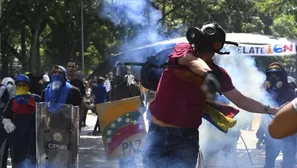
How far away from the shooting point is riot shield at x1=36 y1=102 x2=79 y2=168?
6.51 meters

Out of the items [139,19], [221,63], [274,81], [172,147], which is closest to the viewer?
[172,147]

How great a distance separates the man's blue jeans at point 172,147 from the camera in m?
3.90

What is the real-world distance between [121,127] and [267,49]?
6643 mm

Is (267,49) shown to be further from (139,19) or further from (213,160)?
(139,19)

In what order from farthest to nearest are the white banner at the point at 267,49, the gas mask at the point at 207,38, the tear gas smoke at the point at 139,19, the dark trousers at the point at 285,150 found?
the white banner at the point at 267,49 → the tear gas smoke at the point at 139,19 → the dark trousers at the point at 285,150 → the gas mask at the point at 207,38

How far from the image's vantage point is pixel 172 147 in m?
3.96

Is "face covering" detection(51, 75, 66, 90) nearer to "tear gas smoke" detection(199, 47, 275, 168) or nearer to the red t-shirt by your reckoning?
"tear gas smoke" detection(199, 47, 275, 168)

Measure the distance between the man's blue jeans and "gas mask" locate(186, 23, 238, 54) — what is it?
21.0 inches

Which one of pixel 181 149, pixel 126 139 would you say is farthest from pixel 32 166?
pixel 181 149

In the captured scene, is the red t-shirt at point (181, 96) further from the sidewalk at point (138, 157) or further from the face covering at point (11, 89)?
the face covering at point (11, 89)

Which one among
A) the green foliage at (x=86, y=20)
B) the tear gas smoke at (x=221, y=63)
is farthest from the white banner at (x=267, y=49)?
the tear gas smoke at (x=221, y=63)

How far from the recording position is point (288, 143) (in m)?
6.90

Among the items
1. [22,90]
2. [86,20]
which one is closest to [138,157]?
[22,90]

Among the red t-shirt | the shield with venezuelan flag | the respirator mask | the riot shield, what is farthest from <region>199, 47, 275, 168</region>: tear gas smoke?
the red t-shirt
